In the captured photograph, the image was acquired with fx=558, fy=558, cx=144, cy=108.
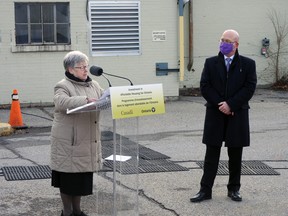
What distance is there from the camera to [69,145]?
5.35 meters

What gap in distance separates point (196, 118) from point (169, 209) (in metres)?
6.80

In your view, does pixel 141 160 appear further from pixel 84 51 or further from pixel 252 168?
pixel 84 51

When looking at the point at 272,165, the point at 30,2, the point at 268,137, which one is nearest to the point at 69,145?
the point at 272,165

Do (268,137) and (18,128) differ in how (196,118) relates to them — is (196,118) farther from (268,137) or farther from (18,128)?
(18,128)

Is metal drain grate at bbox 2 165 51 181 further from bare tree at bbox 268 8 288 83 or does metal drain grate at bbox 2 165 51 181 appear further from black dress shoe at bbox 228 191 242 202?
bare tree at bbox 268 8 288 83

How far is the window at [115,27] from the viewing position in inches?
571

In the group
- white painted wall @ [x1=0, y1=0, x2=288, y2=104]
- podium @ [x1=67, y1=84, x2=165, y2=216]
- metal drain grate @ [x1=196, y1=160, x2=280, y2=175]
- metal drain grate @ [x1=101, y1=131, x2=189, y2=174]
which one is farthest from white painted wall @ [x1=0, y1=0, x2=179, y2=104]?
podium @ [x1=67, y1=84, x2=165, y2=216]

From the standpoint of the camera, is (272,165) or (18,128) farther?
(18,128)

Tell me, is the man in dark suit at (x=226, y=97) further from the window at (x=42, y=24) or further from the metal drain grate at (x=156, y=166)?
the window at (x=42, y=24)

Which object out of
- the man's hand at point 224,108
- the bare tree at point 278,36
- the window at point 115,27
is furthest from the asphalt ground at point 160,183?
the bare tree at point 278,36

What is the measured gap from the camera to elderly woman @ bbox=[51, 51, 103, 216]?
5.35 metres

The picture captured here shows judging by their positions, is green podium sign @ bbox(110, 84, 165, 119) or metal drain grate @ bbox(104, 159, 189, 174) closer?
green podium sign @ bbox(110, 84, 165, 119)

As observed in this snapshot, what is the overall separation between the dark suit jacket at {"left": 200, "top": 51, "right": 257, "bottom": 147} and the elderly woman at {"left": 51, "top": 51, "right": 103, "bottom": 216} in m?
1.45

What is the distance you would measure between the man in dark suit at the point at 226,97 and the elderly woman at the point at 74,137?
1.45 meters
